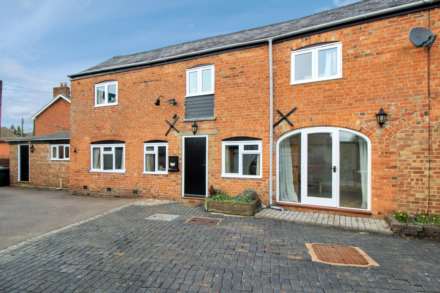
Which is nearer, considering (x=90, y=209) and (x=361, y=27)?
(x=361, y=27)

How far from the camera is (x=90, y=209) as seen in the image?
8664 mm

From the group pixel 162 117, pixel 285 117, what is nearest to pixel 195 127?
pixel 162 117

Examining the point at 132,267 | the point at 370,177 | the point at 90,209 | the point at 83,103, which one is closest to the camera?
the point at 132,267

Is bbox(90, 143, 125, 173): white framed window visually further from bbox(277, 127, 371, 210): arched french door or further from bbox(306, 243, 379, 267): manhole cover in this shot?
bbox(306, 243, 379, 267): manhole cover

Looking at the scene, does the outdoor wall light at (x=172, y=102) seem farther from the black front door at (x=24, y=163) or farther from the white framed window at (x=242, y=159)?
the black front door at (x=24, y=163)

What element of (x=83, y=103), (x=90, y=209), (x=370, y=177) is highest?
(x=83, y=103)

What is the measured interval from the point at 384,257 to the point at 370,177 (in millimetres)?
2952

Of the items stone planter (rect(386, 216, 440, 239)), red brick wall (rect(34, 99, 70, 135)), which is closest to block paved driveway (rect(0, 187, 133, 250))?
stone planter (rect(386, 216, 440, 239))

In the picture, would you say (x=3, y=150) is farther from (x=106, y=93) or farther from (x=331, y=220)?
(x=331, y=220)

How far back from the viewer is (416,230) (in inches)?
216

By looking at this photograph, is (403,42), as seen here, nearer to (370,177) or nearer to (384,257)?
(370,177)

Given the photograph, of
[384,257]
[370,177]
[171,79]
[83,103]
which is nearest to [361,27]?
[370,177]

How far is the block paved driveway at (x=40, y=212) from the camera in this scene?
6109 millimetres

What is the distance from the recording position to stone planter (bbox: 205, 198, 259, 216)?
7340 millimetres
